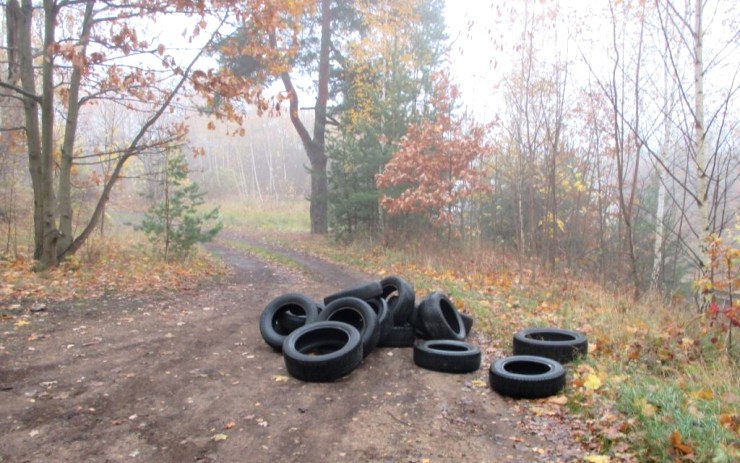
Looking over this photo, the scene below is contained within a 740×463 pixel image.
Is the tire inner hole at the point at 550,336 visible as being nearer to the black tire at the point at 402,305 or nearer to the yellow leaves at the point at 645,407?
the black tire at the point at 402,305

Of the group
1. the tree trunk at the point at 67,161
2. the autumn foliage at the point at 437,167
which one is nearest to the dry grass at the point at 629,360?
the autumn foliage at the point at 437,167

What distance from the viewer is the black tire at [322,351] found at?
5469 mm

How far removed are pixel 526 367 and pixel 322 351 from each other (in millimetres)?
2434

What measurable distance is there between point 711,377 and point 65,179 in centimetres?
1231

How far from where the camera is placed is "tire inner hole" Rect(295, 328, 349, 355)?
6418 mm

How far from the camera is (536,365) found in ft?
19.0

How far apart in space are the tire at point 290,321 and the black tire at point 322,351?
76cm

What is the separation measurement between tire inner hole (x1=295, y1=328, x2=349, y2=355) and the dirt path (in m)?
0.42

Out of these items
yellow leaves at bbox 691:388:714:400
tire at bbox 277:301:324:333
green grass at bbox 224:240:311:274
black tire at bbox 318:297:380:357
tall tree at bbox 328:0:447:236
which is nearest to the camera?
yellow leaves at bbox 691:388:714:400

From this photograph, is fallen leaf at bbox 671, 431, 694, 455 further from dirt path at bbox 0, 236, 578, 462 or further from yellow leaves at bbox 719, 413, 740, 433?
dirt path at bbox 0, 236, 578, 462

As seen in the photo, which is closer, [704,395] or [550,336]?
[704,395]

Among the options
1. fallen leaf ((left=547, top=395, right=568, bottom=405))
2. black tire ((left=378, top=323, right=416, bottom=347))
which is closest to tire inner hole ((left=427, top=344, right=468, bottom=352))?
black tire ((left=378, top=323, right=416, bottom=347))

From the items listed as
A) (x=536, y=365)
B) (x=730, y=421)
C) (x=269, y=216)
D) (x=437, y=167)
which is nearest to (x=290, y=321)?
(x=536, y=365)

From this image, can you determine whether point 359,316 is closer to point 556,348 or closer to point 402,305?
point 402,305
